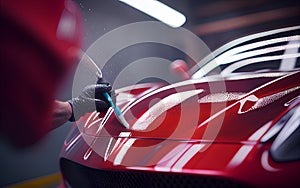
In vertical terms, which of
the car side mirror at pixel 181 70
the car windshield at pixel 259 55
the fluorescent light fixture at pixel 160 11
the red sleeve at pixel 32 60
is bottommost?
the car side mirror at pixel 181 70

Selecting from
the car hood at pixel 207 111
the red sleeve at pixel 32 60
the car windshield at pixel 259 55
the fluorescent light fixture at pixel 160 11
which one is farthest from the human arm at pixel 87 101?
the fluorescent light fixture at pixel 160 11

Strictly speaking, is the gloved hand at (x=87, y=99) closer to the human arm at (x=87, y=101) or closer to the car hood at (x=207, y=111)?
the human arm at (x=87, y=101)

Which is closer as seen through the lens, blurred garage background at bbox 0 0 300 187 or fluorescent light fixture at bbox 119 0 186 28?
blurred garage background at bbox 0 0 300 187

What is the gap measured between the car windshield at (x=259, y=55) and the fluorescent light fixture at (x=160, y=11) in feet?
11.2

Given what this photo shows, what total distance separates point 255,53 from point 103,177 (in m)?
1.22

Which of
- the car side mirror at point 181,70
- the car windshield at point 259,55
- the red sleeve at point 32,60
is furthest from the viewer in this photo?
the car side mirror at point 181,70

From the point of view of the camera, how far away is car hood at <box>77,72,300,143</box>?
992 mm

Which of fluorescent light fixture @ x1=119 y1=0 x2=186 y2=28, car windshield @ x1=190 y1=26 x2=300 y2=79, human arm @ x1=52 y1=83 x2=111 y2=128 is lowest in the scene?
human arm @ x1=52 y1=83 x2=111 y2=128

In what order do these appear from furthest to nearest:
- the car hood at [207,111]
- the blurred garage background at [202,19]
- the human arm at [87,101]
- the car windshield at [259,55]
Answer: the blurred garage background at [202,19] → the car windshield at [259,55] → the human arm at [87,101] → the car hood at [207,111]

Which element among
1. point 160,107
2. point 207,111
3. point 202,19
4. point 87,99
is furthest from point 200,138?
point 202,19

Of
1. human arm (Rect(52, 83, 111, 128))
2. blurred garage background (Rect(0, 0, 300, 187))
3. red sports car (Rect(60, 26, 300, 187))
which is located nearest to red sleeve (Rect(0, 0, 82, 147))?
red sports car (Rect(60, 26, 300, 187))

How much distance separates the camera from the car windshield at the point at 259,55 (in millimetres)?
1658

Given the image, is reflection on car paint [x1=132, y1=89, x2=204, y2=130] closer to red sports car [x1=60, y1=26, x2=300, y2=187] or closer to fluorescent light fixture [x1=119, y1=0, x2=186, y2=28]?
red sports car [x1=60, y1=26, x2=300, y2=187]

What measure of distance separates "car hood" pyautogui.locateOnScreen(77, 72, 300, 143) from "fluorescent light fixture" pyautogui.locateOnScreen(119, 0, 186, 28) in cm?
405
